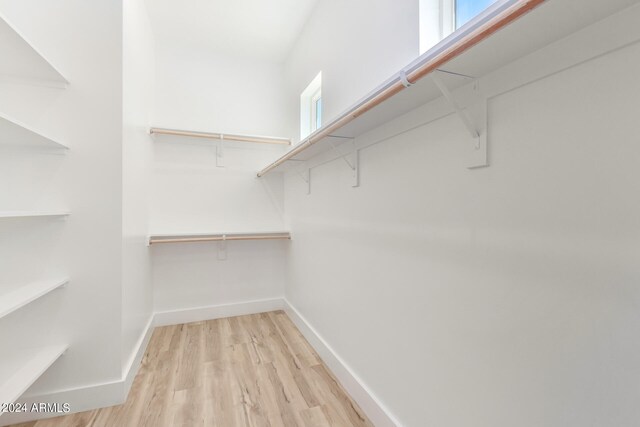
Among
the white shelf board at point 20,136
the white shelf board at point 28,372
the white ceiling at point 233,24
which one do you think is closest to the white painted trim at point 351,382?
the white shelf board at point 28,372

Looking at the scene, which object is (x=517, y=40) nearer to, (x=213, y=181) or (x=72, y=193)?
(x=72, y=193)

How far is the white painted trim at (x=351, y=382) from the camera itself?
4.19 ft

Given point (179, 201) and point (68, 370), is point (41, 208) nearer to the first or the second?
point (68, 370)

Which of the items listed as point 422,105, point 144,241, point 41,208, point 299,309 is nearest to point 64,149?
point 41,208

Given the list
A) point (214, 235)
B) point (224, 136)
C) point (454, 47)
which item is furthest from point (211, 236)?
point (454, 47)

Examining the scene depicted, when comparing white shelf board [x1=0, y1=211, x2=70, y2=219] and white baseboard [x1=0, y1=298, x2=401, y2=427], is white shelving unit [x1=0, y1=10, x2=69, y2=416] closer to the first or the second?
white shelf board [x1=0, y1=211, x2=70, y2=219]

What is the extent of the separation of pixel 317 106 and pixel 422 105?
5.76 ft

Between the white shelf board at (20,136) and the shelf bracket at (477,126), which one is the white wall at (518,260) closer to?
the shelf bracket at (477,126)

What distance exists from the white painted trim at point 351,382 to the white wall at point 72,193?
1219mm

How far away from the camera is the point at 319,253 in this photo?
6.65 ft

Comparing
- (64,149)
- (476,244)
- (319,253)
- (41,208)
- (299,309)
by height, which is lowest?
(299,309)

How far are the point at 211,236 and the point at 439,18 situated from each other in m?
2.24

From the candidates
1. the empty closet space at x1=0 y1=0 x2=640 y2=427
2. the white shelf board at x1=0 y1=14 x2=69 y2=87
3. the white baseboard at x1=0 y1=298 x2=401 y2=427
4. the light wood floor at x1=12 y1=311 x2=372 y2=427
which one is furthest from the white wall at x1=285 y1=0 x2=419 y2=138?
the light wood floor at x1=12 y1=311 x2=372 y2=427

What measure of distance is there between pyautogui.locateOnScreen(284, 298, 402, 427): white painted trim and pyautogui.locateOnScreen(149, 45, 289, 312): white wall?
918 mm
